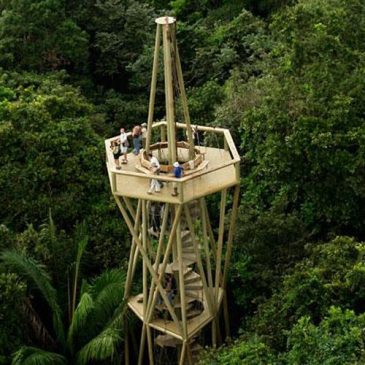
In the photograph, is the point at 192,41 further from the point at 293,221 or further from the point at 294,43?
the point at 293,221

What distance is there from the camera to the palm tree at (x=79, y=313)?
15.0 meters

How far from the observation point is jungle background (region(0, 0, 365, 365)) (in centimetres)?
1355

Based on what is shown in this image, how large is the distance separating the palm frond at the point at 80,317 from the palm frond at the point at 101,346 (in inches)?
20.3

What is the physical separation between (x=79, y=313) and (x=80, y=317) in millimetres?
166

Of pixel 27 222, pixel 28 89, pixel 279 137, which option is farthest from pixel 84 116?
pixel 279 137

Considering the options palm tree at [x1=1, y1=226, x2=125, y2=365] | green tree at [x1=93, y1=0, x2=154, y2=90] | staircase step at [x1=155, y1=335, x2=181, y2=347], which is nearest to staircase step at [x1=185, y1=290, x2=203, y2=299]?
staircase step at [x1=155, y1=335, x2=181, y2=347]

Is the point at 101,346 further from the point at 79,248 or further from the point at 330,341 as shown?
the point at 330,341

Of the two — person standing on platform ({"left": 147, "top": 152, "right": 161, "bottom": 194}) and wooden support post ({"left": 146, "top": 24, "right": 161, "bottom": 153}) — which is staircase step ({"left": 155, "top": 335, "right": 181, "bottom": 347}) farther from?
wooden support post ({"left": 146, "top": 24, "right": 161, "bottom": 153})

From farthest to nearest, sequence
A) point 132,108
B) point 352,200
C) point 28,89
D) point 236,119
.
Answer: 1. point 132,108
2. point 28,89
3. point 236,119
4. point 352,200

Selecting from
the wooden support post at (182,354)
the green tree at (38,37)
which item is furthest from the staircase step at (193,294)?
the green tree at (38,37)

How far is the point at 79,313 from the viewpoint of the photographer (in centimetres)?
1509

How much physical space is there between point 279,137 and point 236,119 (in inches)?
154

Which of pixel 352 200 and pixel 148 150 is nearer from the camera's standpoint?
pixel 148 150

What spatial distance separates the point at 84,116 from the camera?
2089 cm
